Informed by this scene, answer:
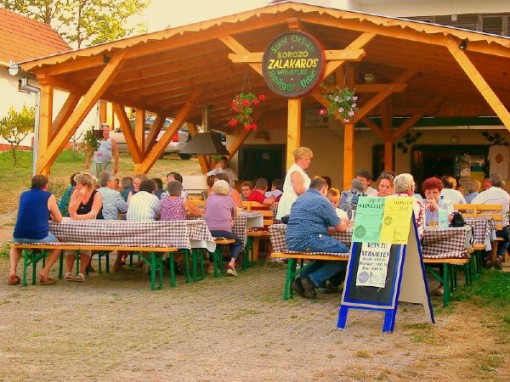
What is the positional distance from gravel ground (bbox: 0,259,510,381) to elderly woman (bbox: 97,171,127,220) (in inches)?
85.8

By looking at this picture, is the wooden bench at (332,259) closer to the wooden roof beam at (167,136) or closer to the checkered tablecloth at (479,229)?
the checkered tablecloth at (479,229)

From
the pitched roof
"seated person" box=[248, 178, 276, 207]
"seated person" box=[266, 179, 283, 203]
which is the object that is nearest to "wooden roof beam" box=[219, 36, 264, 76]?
"seated person" box=[248, 178, 276, 207]

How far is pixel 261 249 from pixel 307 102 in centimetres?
675

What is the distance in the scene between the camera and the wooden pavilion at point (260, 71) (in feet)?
42.1

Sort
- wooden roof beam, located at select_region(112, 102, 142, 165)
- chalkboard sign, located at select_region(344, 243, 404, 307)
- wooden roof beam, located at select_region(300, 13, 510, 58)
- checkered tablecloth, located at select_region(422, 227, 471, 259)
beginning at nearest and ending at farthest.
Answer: chalkboard sign, located at select_region(344, 243, 404, 307), checkered tablecloth, located at select_region(422, 227, 471, 259), wooden roof beam, located at select_region(300, 13, 510, 58), wooden roof beam, located at select_region(112, 102, 142, 165)

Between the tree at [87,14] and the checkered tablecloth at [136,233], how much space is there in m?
31.3

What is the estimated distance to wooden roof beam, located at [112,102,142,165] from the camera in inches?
696

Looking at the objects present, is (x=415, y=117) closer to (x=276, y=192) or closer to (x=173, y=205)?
(x=276, y=192)

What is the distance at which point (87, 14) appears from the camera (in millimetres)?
41594

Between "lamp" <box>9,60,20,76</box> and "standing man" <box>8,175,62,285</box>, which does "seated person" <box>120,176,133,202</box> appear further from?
"standing man" <box>8,175,62,285</box>

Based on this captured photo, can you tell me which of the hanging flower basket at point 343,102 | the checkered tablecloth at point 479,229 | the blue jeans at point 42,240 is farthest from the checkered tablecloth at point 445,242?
the hanging flower basket at point 343,102

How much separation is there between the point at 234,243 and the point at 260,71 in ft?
8.62

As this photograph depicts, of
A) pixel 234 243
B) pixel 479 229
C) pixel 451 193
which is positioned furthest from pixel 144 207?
pixel 451 193

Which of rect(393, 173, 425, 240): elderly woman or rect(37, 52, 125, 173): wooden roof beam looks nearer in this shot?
rect(393, 173, 425, 240): elderly woman
